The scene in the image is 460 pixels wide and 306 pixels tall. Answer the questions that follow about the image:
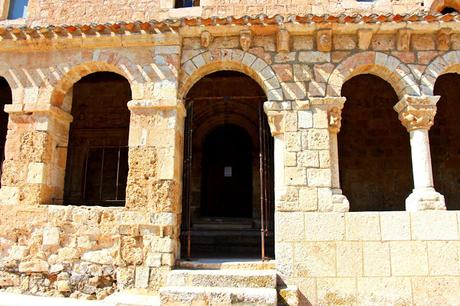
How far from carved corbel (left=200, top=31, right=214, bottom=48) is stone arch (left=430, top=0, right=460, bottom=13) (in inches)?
158

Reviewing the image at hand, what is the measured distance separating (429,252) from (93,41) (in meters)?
5.56

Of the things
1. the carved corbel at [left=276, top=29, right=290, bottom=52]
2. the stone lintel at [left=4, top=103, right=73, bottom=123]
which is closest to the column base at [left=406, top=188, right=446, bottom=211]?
the carved corbel at [left=276, top=29, right=290, bottom=52]

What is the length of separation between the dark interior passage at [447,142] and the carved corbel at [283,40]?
13.5ft

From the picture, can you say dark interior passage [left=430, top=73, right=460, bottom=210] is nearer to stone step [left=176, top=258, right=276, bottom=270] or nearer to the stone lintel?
stone step [left=176, top=258, right=276, bottom=270]

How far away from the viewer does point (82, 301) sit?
4.38m

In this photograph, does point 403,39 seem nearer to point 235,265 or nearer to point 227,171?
point 235,265

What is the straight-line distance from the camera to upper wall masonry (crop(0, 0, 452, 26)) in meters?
5.95

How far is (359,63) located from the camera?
4918mm

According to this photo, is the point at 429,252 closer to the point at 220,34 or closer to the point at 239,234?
the point at 239,234

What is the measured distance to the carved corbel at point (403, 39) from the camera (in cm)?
486

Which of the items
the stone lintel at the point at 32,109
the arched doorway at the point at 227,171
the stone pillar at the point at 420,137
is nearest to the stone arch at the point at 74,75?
the stone lintel at the point at 32,109

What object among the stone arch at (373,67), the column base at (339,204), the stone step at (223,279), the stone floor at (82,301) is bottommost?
the stone floor at (82,301)

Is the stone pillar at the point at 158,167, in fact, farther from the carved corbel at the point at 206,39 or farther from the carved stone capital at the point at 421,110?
the carved stone capital at the point at 421,110

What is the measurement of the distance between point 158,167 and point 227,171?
372 centimetres
